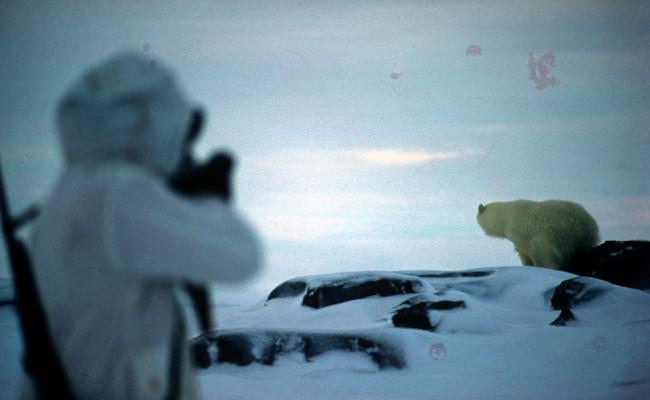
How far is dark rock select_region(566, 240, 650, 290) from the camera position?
400 cm

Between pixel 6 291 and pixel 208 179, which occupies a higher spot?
pixel 208 179

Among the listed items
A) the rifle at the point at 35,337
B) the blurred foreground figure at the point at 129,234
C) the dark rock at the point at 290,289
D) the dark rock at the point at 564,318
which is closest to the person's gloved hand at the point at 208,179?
the blurred foreground figure at the point at 129,234

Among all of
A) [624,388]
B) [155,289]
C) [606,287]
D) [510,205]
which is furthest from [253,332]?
[510,205]

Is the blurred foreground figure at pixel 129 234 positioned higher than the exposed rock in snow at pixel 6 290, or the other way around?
the blurred foreground figure at pixel 129 234

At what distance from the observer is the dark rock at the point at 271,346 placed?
8.89ft

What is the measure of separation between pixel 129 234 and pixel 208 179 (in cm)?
12

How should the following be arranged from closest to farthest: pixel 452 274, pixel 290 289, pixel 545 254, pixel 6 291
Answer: pixel 6 291, pixel 290 289, pixel 452 274, pixel 545 254

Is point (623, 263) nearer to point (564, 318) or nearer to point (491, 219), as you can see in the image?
point (564, 318)

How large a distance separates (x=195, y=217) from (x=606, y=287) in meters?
2.96

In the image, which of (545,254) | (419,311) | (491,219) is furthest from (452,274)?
(491,219)

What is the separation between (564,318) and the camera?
3.01 meters

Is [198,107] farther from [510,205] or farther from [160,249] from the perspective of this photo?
[510,205]

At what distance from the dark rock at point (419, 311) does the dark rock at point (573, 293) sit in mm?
546

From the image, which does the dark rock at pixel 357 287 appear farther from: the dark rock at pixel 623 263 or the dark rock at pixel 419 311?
the dark rock at pixel 623 263
